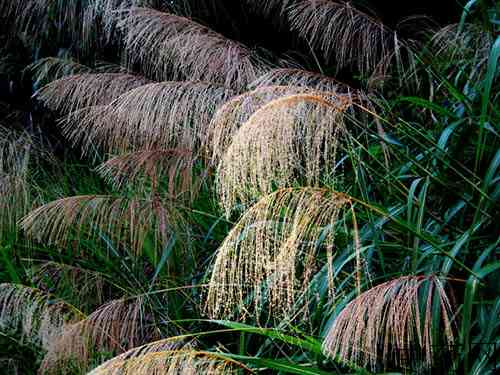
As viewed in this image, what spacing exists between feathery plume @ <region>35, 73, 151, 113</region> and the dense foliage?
2 cm

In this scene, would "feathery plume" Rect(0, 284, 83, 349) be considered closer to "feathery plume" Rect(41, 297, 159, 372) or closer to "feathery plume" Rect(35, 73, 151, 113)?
"feathery plume" Rect(41, 297, 159, 372)

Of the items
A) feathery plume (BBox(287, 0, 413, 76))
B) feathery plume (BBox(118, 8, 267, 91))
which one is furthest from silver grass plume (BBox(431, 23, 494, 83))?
feathery plume (BBox(118, 8, 267, 91))

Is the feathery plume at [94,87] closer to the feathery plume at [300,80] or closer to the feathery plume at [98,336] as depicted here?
the feathery plume at [300,80]

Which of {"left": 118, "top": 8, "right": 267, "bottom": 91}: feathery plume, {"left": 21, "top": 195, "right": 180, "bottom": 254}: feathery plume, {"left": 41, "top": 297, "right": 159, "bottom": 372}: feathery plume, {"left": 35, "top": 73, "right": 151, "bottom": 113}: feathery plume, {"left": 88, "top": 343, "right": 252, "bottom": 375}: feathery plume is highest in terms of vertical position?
{"left": 118, "top": 8, "right": 267, "bottom": 91}: feathery plume

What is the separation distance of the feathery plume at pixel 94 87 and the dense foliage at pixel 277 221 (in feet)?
0.05

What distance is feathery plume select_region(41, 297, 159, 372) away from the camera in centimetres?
297

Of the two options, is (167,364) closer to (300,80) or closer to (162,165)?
(300,80)

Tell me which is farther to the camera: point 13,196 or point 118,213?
point 13,196

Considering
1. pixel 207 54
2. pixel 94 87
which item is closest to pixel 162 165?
pixel 207 54

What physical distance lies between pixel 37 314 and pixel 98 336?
50 cm

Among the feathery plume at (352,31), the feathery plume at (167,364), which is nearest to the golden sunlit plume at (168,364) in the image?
the feathery plume at (167,364)

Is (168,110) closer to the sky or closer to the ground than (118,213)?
closer to the sky

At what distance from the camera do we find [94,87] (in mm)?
4258

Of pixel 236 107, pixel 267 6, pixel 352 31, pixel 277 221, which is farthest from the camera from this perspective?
pixel 267 6
